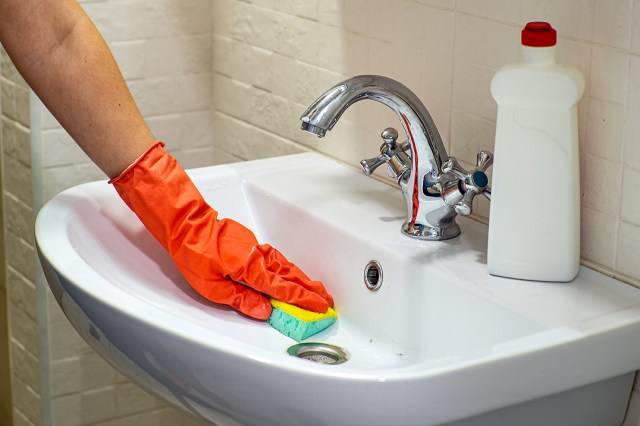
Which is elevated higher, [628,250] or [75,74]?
[75,74]

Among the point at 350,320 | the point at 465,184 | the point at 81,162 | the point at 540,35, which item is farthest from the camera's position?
the point at 81,162

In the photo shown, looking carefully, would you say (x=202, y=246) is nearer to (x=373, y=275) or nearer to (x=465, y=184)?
(x=373, y=275)

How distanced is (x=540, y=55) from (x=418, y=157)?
0.24 metres

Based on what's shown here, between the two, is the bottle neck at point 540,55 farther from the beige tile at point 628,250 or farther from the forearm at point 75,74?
the forearm at point 75,74

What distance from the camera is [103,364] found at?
183 centimetres

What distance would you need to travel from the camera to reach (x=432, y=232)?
1238mm

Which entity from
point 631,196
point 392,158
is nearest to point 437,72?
point 392,158

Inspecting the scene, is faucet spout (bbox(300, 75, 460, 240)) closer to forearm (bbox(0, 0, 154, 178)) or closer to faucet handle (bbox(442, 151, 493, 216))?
faucet handle (bbox(442, 151, 493, 216))

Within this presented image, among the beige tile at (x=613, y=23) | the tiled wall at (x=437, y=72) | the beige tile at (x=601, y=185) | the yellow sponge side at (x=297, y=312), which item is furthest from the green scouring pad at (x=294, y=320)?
the beige tile at (x=613, y=23)

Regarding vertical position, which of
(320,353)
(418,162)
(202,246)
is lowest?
(320,353)

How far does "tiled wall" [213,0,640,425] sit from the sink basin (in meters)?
0.07

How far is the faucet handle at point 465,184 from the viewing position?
117cm

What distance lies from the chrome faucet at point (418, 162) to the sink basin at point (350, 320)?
3cm

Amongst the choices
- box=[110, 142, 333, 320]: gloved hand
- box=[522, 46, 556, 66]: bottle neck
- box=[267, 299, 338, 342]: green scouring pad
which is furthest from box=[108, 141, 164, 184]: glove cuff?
box=[522, 46, 556, 66]: bottle neck
